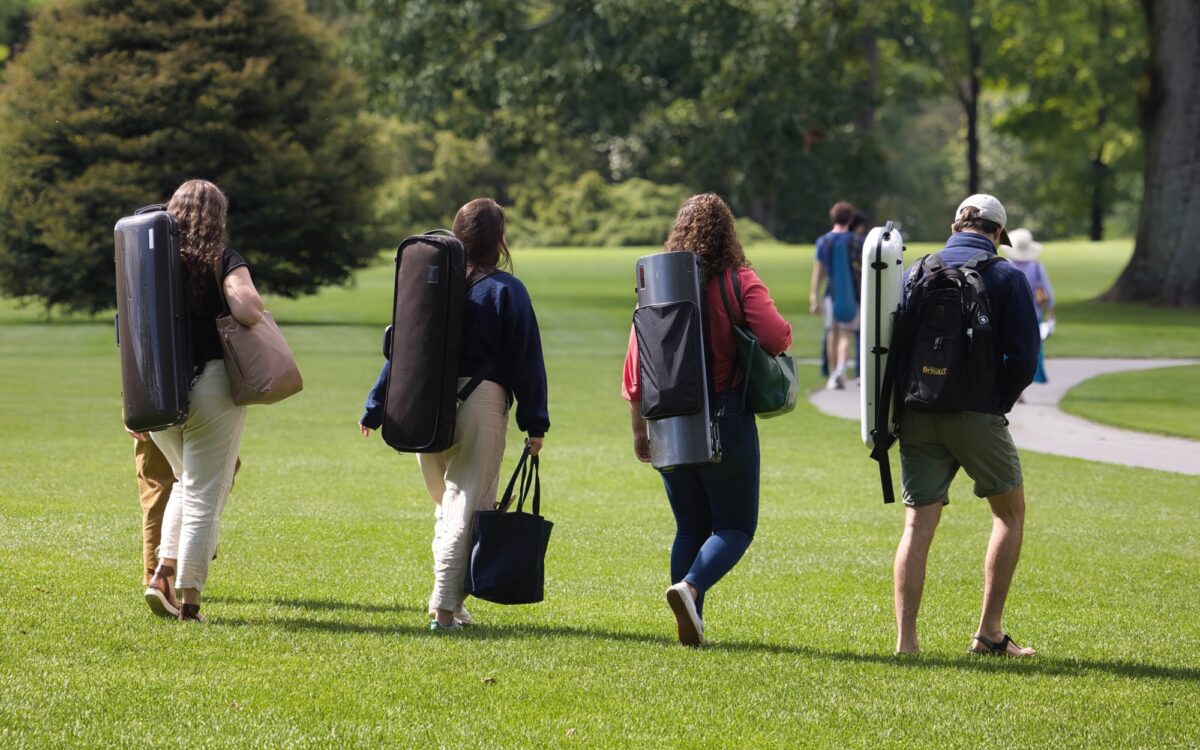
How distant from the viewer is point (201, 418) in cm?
679

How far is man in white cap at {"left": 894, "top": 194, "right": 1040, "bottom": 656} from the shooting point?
20.9 feet

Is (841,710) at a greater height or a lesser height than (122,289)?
lesser

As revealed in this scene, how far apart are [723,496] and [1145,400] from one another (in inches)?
529

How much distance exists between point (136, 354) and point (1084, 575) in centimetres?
504

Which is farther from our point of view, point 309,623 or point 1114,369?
point 1114,369

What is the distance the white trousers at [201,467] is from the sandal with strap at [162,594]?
52 mm

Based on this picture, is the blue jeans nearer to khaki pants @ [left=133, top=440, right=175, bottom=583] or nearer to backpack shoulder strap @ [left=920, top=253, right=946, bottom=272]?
backpack shoulder strap @ [left=920, top=253, right=946, bottom=272]

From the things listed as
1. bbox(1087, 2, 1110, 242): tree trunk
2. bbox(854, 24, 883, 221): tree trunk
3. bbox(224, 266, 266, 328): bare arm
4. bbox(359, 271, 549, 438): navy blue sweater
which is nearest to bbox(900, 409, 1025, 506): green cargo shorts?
bbox(359, 271, 549, 438): navy blue sweater

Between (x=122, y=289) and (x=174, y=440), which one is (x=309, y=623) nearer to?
(x=174, y=440)

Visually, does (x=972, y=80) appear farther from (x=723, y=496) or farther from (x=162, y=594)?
(x=162, y=594)

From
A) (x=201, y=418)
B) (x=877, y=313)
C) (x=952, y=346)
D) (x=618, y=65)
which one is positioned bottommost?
(x=201, y=418)

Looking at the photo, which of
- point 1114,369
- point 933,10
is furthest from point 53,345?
point 933,10

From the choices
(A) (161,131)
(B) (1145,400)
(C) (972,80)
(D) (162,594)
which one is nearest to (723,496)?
(D) (162,594)

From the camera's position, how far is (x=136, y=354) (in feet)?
21.5
